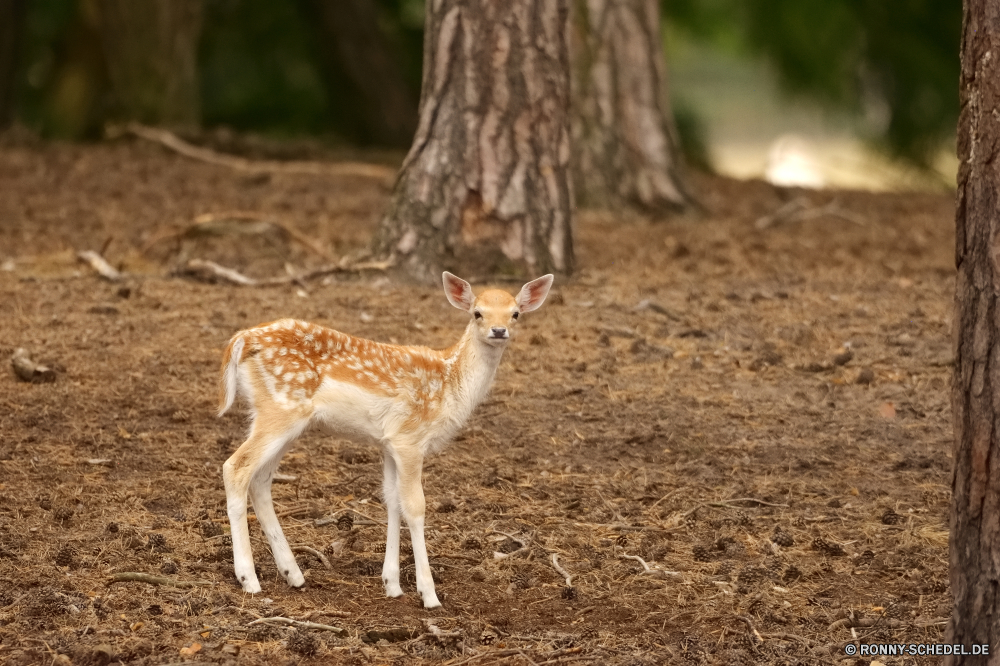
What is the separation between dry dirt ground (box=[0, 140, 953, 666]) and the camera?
4.40 meters

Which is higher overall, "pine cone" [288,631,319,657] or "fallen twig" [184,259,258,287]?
"fallen twig" [184,259,258,287]

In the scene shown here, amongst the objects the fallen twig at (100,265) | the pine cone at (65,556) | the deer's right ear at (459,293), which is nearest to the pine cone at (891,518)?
the deer's right ear at (459,293)

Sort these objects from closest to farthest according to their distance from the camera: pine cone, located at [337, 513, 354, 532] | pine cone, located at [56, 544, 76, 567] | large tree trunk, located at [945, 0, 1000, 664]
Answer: large tree trunk, located at [945, 0, 1000, 664] → pine cone, located at [56, 544, 76, 567] → pine cone, located at [337, 513, 354, 532]

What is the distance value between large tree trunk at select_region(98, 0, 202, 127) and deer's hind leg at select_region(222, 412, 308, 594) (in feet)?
28.4

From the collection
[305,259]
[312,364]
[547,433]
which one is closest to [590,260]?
[305,259]

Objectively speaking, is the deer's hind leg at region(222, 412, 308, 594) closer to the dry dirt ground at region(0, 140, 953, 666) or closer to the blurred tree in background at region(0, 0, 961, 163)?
the dry dirt ground at region(0, 140, 953, 666)

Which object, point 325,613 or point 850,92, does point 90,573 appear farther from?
point 850,92

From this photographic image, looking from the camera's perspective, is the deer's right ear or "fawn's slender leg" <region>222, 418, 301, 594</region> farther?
the deer's right ear

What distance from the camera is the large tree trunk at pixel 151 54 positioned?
12.4 meters

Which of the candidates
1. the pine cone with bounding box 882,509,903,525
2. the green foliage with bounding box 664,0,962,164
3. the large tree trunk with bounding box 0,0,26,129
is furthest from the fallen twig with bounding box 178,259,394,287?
the green foliage with bounding box 664,0,962,164

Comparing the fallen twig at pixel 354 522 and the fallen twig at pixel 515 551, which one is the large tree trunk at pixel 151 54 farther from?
the fallen twig at pixel 515 551

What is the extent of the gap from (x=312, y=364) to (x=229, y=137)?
28.1 ft

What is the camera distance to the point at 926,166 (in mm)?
15664

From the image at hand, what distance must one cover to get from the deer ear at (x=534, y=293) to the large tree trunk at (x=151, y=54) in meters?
8.23
